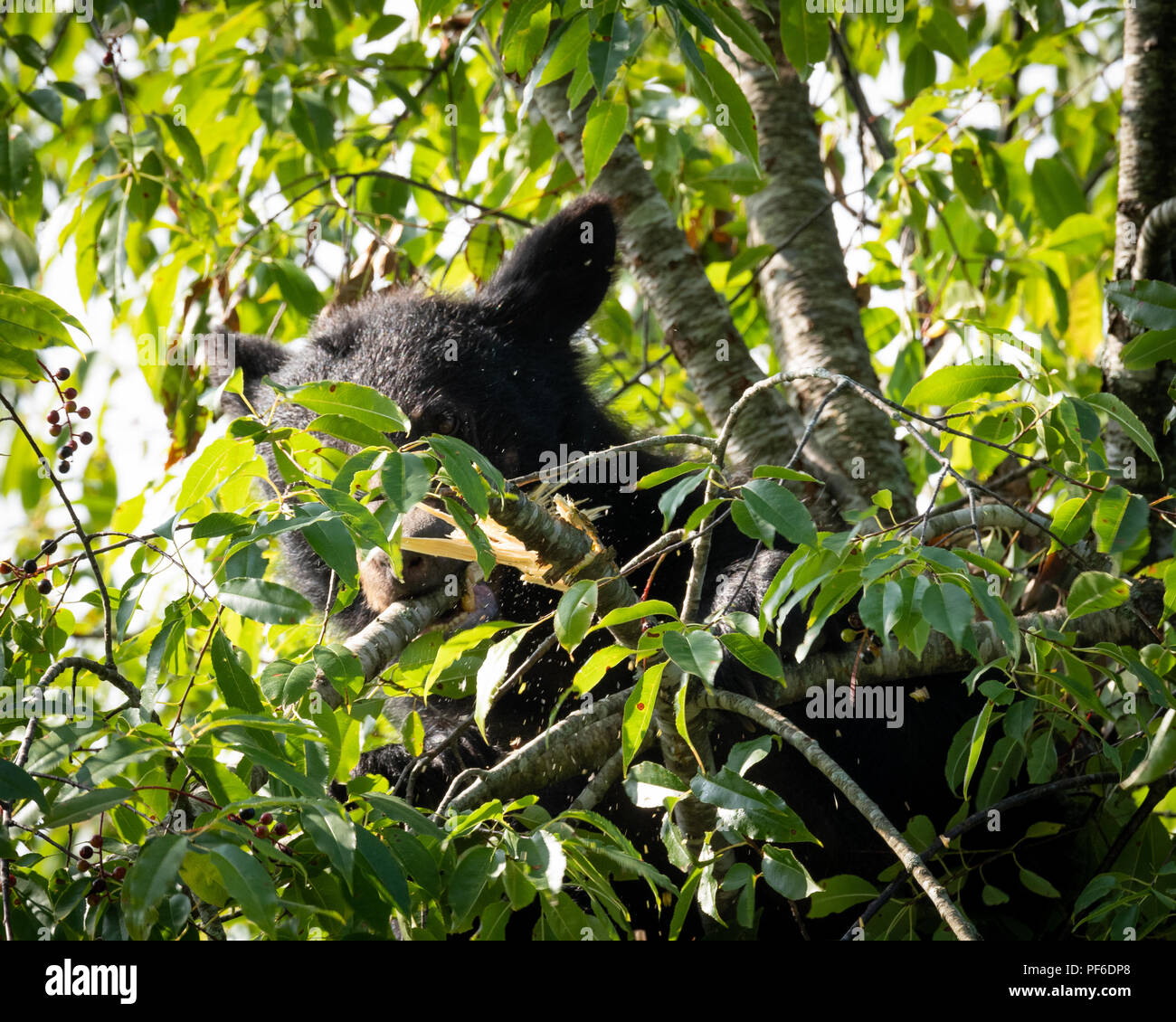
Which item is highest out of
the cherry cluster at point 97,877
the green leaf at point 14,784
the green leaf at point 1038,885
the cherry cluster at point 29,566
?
the cherry cluster at point 29,566

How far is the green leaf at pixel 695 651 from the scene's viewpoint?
1684 millimetres

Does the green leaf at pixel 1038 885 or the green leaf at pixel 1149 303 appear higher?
the green leaf at pixel 1149 303

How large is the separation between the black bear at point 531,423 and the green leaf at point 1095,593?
117 cm

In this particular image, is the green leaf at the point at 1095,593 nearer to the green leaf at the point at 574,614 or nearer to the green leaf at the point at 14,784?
the green leaf at the point at 574,614

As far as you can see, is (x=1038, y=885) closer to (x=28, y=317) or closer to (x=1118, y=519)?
(x=1118, y=519)

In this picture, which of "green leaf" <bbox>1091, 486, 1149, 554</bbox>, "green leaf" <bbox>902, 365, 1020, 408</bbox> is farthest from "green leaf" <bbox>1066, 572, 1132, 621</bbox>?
"green leaf" <bbox>902, 365, 1020, 408</bbox>

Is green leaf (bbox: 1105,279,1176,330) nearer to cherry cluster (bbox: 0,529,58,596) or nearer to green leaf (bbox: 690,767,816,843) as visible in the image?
green leaf (bbox: 690,767,816,843)

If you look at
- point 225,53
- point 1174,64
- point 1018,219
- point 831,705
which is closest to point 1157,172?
point 1174,64

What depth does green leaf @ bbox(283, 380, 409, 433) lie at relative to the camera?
185 cm

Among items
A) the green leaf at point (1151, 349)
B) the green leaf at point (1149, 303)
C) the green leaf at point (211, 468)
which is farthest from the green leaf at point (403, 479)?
the green leaf at point (1149, 303)

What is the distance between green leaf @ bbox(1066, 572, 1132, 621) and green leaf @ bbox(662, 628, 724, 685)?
89cm

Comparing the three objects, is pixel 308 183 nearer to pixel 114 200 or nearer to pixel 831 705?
pixel 114 200

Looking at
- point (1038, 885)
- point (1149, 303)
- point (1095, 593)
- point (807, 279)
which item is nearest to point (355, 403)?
point (1095, 593)
